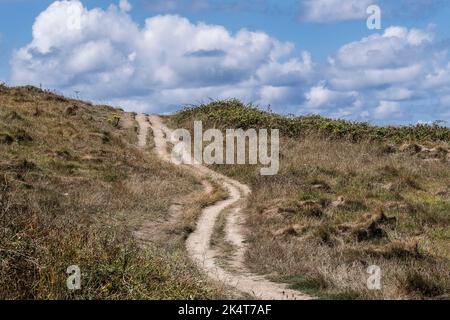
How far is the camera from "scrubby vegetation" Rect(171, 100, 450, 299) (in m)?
11.4

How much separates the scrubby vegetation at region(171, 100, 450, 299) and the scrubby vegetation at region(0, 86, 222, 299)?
2355mm

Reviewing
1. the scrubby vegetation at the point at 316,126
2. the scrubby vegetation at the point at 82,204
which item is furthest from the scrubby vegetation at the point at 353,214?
the scrubby vegetation at the point at 82,204

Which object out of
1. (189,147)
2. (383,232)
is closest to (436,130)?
(189,147)

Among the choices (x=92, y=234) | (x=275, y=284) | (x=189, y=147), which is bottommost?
(x=275, y=284)

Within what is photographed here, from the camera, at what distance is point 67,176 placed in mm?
22875

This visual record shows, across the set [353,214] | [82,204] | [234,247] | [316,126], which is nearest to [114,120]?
[316,126]

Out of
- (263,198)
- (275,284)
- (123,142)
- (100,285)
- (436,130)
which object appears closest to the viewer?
(100,285)

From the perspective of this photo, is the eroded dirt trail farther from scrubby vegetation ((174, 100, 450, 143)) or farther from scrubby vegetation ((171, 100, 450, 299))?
scrubby vegetation ((174, 100, 450, 143))

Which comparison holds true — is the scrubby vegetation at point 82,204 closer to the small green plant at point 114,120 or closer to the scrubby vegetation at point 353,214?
A: the small green plant at point 114,120

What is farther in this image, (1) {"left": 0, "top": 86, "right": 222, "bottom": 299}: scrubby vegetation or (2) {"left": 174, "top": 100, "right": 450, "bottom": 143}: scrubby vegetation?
(2) {"left": 174, "top": 100, "right": 450, "bottom": 143}: scrubby vegetation

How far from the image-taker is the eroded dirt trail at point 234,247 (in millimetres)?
11352

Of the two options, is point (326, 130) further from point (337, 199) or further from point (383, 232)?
point (383, 232)

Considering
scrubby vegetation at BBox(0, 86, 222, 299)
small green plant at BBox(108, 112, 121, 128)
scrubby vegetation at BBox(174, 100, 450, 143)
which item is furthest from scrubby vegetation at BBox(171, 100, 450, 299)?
Answer: small green plant at BBox(108, 112, 121, 128)

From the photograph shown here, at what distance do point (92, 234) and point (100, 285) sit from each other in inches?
80.4
